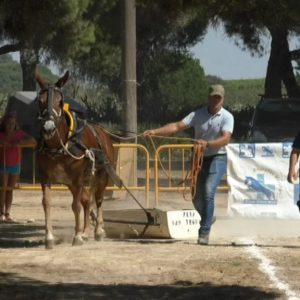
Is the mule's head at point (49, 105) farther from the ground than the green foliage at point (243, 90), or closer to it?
farther from the ground

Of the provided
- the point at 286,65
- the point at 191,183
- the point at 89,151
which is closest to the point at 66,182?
the point at 89,151

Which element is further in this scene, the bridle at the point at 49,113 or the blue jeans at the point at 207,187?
the blue jeans at the point at 207,187

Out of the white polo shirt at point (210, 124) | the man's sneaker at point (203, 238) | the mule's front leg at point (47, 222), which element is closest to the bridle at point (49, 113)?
the mule's front leg at point (47, 222)

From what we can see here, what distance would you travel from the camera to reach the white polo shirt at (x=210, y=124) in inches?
516

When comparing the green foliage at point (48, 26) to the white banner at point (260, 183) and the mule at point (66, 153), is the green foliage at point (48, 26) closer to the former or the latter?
the mule at point (66, 153)

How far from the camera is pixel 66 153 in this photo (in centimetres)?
1294

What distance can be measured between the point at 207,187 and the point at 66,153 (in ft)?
6.23

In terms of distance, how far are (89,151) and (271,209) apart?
3.95 metres

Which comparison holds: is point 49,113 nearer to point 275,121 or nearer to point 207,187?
point 207,187

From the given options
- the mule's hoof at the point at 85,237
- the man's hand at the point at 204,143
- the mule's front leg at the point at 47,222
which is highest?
the man's hand at the point at 204,143

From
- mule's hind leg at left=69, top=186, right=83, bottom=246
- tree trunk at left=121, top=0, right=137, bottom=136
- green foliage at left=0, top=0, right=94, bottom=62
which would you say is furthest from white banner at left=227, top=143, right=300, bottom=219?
A: tree trunk at left=121, top=0, right=137, bottom=136

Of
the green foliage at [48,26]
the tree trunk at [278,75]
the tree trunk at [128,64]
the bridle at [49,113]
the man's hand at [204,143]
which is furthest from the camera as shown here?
the tree trunk at [278,75]

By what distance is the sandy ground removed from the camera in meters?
9.47

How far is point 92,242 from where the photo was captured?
45.4 ft
